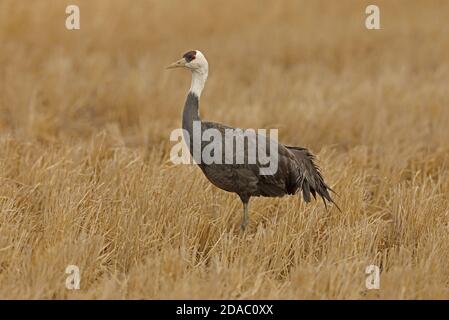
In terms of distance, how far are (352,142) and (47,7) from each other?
18.6 feet

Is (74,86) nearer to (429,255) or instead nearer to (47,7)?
(47,7)

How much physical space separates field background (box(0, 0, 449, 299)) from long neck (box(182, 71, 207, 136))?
0.72 meters

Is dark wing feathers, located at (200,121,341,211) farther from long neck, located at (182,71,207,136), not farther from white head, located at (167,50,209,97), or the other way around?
white head, located at (167,50,209,97)

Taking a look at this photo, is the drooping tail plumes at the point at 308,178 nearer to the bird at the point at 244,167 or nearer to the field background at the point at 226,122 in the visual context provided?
the bird at the point at 244,167

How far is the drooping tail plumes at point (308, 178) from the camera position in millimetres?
6141

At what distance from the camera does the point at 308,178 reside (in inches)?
243

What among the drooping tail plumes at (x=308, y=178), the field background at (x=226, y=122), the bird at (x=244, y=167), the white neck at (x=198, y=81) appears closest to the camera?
the field background at (x=226, y=122)

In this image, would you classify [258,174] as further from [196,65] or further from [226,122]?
[226,122]

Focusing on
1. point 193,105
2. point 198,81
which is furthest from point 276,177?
point 198,81

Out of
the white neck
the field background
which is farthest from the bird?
the field background

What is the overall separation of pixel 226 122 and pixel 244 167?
145 inches

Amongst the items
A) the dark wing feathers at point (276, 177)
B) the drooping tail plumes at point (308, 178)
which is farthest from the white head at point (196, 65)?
the drooping tail plumes at point (308, 178)

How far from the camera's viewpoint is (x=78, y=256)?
513 cm

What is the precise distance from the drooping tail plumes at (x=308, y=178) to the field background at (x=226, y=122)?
0.16 metres
